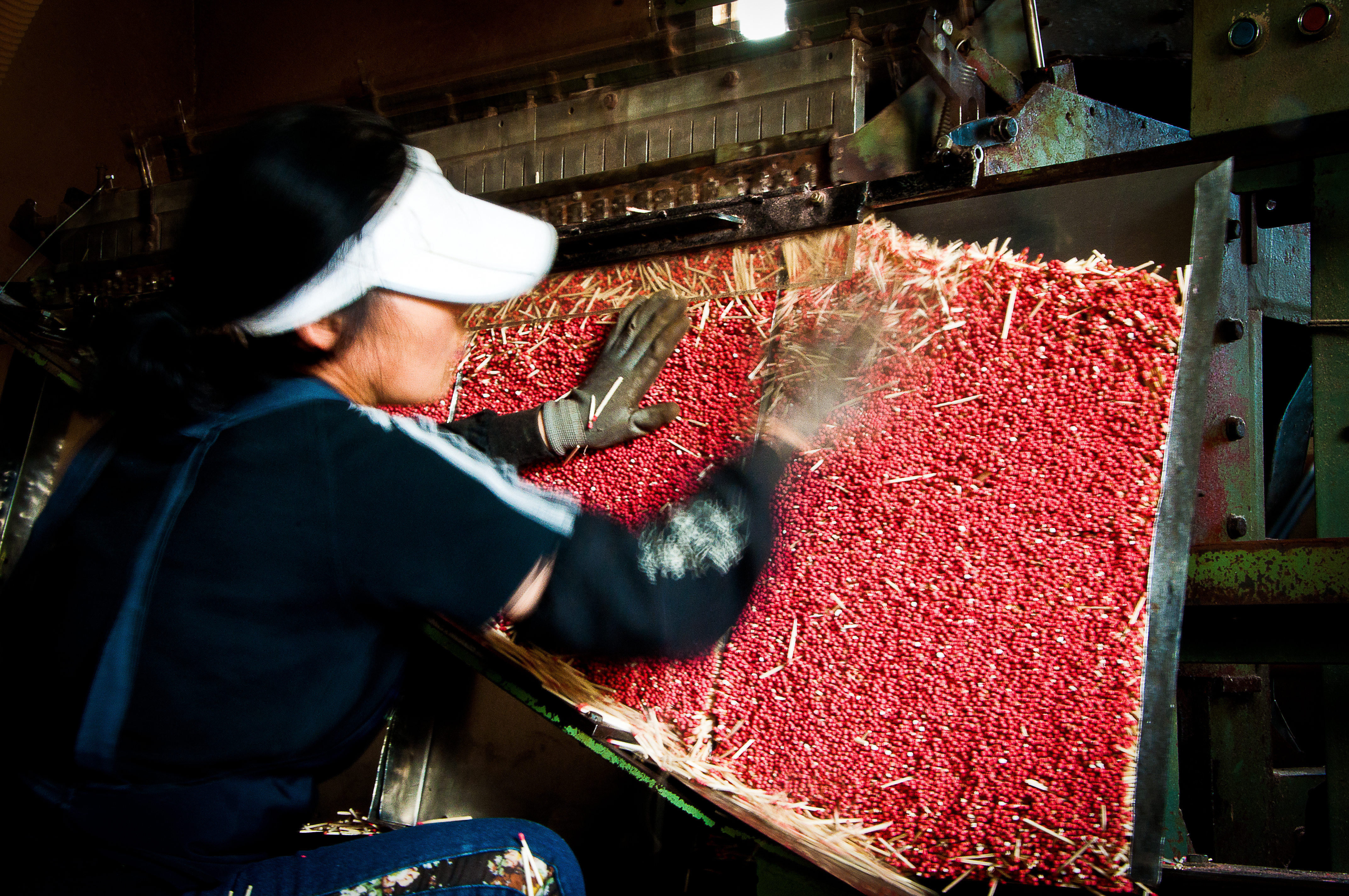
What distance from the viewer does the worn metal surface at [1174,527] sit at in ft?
4.28

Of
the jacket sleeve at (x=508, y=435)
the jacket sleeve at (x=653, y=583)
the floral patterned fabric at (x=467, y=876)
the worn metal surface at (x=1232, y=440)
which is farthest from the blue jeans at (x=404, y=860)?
the worn metal surface at (x=1232, y=440)

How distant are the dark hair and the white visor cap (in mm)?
16

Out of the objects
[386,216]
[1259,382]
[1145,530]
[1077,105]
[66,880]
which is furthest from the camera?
[1259,382]

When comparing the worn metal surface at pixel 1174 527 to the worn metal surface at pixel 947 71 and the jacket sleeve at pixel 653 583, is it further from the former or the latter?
the jacket sleeve at pixel 653 583

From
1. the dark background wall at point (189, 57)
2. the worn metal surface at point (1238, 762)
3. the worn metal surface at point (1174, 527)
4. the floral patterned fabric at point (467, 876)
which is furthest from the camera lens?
the dark background wall at point (189, 57)

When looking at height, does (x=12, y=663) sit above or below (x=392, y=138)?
below

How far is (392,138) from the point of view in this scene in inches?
45.3

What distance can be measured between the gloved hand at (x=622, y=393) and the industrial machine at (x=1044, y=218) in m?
0.18

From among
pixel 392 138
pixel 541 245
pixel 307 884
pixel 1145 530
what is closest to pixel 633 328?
pixel 541 245

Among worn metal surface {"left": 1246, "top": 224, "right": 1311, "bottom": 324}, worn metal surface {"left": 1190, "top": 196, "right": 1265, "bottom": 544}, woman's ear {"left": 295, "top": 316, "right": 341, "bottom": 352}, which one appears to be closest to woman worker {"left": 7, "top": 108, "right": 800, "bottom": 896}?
woman's ear {"left": 295, "top": 316, "right": 341, "bottom": 352}

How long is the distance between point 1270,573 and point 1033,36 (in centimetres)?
113

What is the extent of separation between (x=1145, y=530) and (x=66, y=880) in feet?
5.10

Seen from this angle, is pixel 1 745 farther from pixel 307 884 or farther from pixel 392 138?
pixel 392 138

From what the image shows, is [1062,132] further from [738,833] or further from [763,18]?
[738,833]
